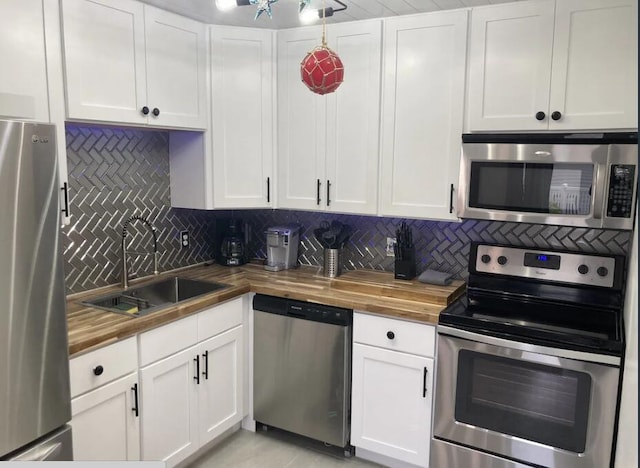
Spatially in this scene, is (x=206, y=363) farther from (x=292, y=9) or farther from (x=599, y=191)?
(x=599, y=191)

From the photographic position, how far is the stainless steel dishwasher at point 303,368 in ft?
8.52

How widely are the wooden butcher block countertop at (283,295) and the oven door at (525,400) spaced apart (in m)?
0.25

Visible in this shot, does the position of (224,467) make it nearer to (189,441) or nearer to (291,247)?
(189,441)

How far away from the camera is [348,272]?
10.1 ft

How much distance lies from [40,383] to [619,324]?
7.32 feet

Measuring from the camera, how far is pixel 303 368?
2.70 m

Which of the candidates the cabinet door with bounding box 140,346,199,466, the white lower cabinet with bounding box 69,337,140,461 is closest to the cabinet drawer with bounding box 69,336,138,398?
the white lower cabinet with bounding box 69,337,140,461

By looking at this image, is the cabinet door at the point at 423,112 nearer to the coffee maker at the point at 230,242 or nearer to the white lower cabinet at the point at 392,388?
the white lower cabinet at the point at 392,388

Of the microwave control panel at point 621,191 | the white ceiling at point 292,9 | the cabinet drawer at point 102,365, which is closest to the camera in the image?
the cabinet drawer at point 102,365

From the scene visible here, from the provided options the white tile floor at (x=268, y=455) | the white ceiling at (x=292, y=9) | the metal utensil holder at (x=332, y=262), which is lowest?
the white tile floor at (x=268, y=455)

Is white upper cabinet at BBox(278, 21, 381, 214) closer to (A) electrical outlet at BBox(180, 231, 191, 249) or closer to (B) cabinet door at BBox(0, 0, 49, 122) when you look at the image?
(A) electrical outlet at BBox(180, 231, 191, 249)

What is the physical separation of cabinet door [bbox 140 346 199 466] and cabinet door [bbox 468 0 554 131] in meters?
1.81

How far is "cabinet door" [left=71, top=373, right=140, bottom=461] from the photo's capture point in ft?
6.47

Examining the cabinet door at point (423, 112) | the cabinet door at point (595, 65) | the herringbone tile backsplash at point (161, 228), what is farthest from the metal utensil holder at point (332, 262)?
the cabinet door at point (595, 65)
